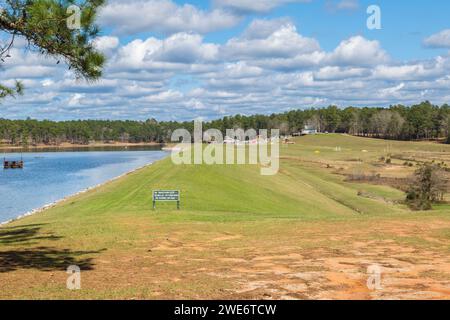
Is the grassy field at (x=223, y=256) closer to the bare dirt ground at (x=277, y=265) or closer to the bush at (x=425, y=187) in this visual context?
the bare dirt ground at (x=277, y=265)

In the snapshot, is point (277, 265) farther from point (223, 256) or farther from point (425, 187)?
point (425, 187)

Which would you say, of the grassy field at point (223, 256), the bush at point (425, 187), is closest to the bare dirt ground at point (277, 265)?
the grassy field at point (223, 256)

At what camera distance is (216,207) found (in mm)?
35062

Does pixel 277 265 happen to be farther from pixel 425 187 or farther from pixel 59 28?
pixel 425 187

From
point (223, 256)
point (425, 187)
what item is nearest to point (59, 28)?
point (223, 256)

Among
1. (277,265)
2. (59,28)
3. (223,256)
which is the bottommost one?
(223,256)

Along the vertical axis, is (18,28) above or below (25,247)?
above

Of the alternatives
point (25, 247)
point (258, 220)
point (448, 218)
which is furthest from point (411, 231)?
point (25, 247)

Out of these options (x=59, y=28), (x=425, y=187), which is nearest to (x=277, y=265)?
(x=59, y=28)

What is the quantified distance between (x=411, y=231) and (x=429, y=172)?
34708 millimetres

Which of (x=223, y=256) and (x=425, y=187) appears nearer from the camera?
(x=223, y=256)

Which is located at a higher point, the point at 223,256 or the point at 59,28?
the point at 59,28

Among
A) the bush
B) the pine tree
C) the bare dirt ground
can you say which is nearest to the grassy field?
the bare dirt ground
